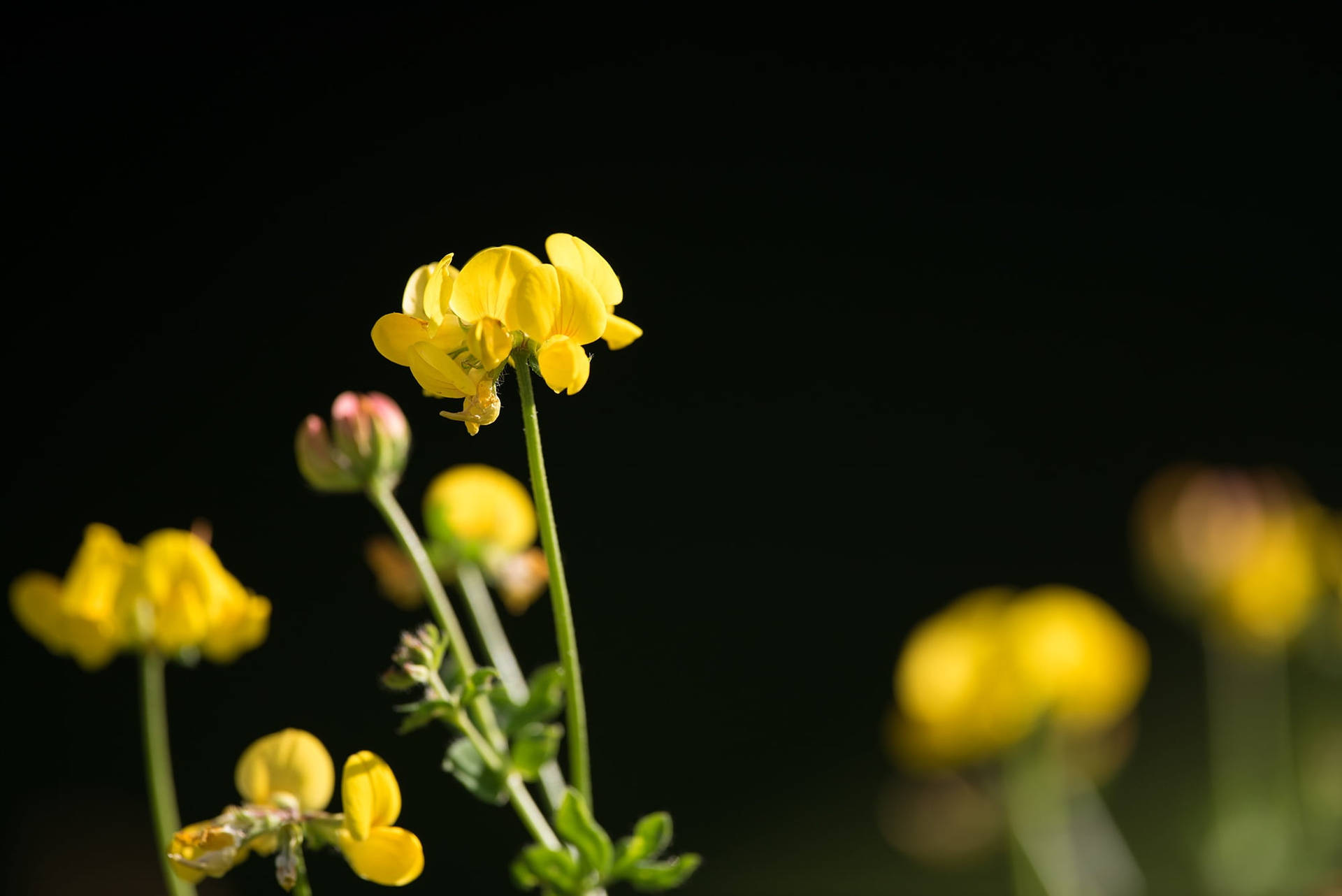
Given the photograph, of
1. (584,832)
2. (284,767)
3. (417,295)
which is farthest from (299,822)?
(417,295)

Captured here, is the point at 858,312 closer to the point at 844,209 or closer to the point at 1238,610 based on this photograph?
the point at 844,209

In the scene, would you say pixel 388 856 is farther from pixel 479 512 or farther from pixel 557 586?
pixel 479 512

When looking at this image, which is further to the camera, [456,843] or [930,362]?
[930,362]

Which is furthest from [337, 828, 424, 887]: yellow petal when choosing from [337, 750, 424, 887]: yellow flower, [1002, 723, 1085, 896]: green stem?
[1002, 723, 1085, 896]: green stem

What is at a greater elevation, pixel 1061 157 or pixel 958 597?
pixel 1061 157

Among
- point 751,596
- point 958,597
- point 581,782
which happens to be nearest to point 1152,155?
point 958,597

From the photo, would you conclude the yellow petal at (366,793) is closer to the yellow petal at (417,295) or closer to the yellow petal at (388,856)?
the yellow petal at (388,856)

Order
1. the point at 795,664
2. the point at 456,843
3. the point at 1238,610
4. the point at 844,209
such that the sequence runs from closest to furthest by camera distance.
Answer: the point at 1238,610 → the point at 456,843 → the point at 795,664 → the point at 844,209
